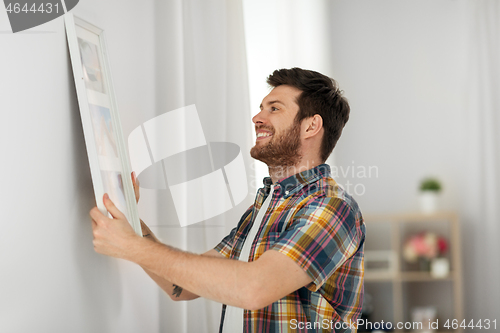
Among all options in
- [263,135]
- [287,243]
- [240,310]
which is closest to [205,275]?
[287,243]

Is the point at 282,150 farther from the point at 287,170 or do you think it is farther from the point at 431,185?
the point at 431,185

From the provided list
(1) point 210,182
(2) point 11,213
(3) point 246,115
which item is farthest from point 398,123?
(2) point 11,213

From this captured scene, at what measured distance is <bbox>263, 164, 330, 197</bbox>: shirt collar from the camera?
0.98 m

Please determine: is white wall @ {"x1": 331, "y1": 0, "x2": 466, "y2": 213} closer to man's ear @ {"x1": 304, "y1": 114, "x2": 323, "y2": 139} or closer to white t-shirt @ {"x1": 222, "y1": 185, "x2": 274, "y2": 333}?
man's ear @ {"x1": 304, "y1": 114, "x2": 323, "y2": 139}

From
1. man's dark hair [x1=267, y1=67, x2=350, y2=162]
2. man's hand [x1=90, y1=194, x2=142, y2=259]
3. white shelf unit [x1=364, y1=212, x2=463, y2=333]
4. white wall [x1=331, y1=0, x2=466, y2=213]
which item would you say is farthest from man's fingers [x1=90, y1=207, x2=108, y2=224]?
white shelf unit [x1=364, y1=212, x2=463, y2=333]

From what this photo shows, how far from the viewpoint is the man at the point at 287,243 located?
71 centimetres

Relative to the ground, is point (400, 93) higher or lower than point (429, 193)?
higher

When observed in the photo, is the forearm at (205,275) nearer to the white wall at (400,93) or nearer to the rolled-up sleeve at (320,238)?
the rolled-up sleeve at (320,238)

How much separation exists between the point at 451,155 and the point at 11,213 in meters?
1.93

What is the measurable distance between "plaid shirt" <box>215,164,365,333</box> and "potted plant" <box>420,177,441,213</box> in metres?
1.20

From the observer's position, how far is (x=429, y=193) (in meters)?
2.00

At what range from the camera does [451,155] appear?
1979 mm

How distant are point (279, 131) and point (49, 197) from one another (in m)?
0.60

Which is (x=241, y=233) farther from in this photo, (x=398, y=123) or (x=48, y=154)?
(x=398, y=123)
